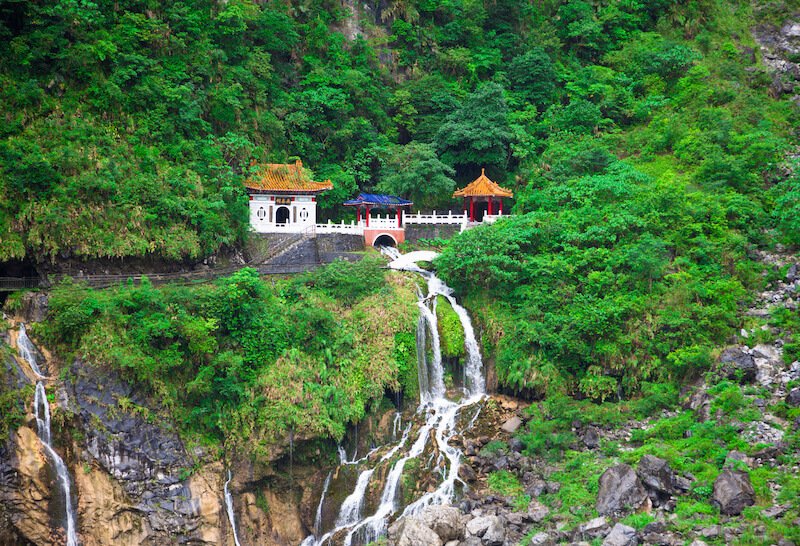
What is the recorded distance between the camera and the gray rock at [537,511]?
24047 millimetres

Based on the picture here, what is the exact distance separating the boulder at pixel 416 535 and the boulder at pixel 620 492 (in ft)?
16.5

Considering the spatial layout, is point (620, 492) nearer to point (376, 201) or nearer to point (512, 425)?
point (512, 425)

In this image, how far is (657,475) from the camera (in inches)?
929

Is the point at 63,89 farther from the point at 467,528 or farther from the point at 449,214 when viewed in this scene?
the point at 467,528

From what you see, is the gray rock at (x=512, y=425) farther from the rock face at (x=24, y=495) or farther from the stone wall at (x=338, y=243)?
the rock face at (x=24, y=495)

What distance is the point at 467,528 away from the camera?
23.5 metres

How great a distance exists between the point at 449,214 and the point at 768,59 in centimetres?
2454

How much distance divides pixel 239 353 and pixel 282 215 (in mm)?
12174

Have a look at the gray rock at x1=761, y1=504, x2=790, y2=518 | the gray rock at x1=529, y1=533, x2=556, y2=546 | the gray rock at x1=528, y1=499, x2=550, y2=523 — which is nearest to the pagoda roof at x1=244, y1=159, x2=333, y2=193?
the gray rock at x1=528, y1=499, x2=550, y2=523

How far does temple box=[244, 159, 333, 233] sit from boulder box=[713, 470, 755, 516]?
21205mm

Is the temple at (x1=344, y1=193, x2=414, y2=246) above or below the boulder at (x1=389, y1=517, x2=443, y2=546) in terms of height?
Answer: above

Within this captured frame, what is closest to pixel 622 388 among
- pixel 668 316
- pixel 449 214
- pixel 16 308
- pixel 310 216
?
pixel 668 316

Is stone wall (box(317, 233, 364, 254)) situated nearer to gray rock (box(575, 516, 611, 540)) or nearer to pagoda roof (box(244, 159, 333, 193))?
pagoda roof (box(244, 159, 333, 193))

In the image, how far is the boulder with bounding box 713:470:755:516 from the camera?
21984 mm
